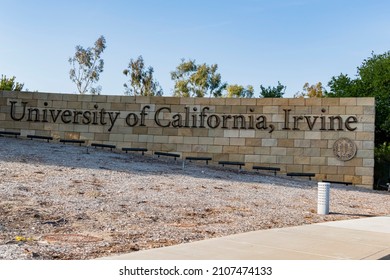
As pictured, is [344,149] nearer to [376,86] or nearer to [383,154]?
[383,154]

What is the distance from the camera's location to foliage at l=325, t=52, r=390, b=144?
35312 millimetres

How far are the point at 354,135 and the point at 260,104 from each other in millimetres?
4584

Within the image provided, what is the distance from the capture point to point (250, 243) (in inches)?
275

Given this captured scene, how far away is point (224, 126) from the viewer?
76.3 ft

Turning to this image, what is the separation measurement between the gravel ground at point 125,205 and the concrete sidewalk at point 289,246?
571 mm

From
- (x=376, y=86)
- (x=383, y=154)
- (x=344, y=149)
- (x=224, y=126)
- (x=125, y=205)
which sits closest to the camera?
(x=125, y=205)

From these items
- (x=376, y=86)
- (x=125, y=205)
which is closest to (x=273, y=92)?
(x=376, y=86)

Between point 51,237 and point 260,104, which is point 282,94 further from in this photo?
point 51,237

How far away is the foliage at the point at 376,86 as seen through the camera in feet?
116

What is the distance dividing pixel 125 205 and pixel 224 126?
44.8ft

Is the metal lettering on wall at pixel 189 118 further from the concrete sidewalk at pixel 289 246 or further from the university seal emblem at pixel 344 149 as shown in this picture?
the concrete sidewalk at pixel 289 246

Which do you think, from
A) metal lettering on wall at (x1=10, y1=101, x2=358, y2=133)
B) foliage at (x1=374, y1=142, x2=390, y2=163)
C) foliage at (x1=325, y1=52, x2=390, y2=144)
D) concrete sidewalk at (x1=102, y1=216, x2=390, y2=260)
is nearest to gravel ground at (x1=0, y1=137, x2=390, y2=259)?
concrete sidewalk at (x1=102, y1=216, x2=390, y2=260)

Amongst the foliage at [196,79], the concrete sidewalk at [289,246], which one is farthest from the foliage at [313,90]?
the concrete sidewalk at [289,246]
